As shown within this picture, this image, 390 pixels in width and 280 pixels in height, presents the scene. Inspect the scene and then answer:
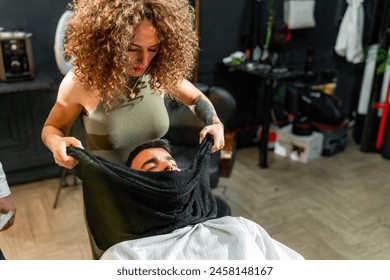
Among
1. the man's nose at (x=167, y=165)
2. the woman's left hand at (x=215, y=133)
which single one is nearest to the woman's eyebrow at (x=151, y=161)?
the man's nose at (x=167, y=165)

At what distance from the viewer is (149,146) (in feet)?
2.98

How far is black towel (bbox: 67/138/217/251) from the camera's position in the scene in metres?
0.83

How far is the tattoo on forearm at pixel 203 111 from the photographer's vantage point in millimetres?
992

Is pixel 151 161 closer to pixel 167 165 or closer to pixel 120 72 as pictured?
pixel 167 165

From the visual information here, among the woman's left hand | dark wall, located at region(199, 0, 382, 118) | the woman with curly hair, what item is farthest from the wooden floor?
dark wall, located at region(199, 0, 382, 118)

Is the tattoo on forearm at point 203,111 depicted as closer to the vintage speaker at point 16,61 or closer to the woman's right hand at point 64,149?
the woman's right hand at point 64,149

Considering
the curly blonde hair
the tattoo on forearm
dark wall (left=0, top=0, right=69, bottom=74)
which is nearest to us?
the curly blonde hair

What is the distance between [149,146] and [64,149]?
181mm

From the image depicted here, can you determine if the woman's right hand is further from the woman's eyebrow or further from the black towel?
the woman's eyebrow

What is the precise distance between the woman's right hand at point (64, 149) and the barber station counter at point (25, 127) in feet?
0.26

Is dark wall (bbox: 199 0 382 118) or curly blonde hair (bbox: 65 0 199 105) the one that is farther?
dark wall (bbox: 199 0 382 118)

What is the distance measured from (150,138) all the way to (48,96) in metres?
0.25

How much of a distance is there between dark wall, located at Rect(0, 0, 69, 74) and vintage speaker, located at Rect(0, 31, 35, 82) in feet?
0.20
